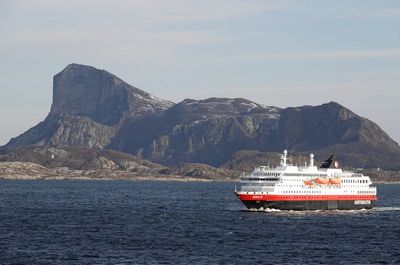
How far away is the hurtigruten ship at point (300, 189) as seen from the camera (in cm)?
18162

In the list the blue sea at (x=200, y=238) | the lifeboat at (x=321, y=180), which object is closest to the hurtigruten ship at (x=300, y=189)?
A: the lifeboat at (x=321, y=180)

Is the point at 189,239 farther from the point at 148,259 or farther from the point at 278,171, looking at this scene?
the point at 278,171

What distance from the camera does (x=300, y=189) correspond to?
609 feet

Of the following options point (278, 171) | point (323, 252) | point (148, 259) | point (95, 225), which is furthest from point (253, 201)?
point (148, 259)

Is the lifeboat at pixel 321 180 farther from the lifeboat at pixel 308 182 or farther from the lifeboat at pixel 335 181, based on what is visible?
the lifeboat at pixel 308 182

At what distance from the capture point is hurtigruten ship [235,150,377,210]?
182 meters

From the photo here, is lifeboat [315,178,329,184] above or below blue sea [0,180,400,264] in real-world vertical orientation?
above

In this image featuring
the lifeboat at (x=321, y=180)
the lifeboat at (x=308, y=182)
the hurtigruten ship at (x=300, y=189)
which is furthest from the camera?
the lifeboat at (x=321, y=180)

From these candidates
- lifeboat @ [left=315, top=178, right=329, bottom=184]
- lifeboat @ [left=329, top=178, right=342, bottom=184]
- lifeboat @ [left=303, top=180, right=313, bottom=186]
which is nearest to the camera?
lifeboat @ [left=303, top=180, right=313, bottom=186]

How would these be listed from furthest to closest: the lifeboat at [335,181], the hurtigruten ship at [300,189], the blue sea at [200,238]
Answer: the lifeboat at [335,181] < the hurtigruten ship at [300,189] < the blue sea at [200,238]

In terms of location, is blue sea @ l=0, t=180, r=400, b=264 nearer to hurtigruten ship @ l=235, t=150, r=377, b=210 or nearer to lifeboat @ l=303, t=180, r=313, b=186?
hurtigruten ship @ l=235, t=150, r=377, b=210

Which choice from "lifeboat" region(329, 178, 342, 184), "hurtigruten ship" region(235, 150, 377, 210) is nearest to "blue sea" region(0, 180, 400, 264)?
"hurtigruten ship" region(235, 150, 377, 210)

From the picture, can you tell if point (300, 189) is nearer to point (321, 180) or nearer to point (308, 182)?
point (308, 182)

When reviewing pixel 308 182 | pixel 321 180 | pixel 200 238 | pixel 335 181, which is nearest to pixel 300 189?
pixel 308 182
